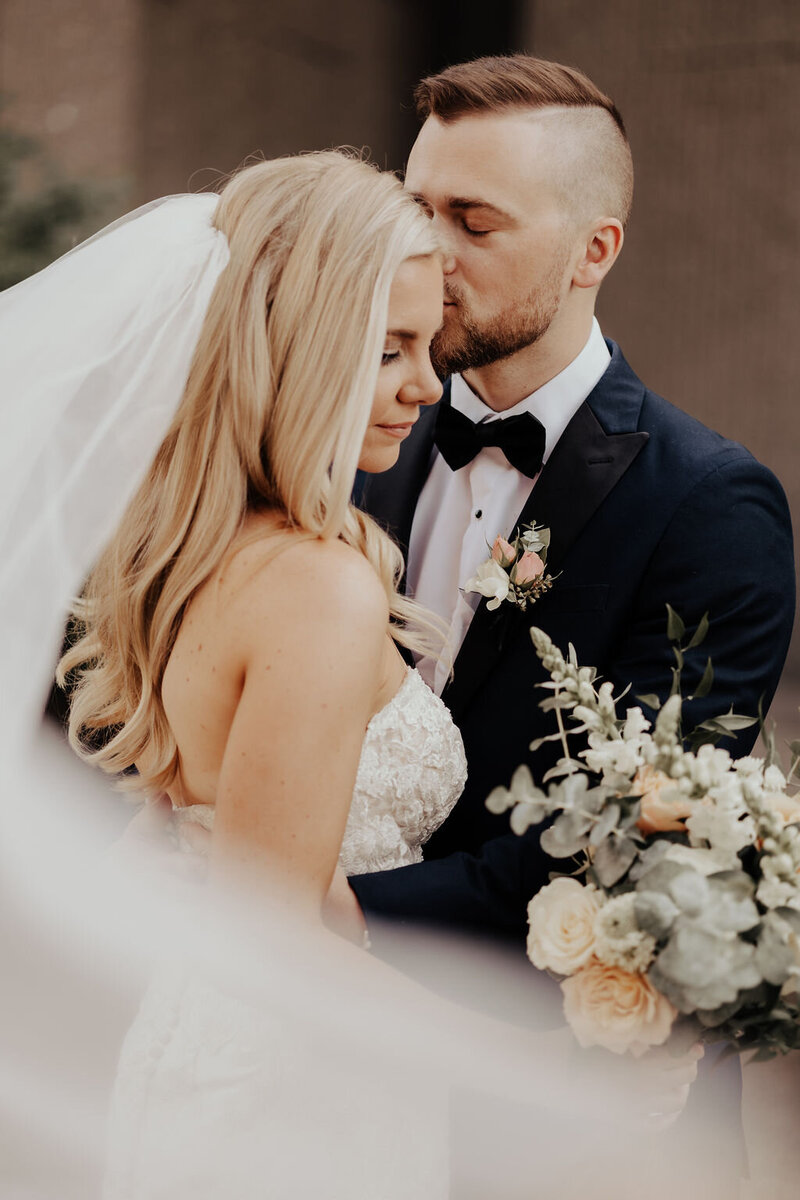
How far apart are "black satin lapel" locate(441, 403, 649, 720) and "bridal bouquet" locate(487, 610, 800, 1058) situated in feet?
2.40

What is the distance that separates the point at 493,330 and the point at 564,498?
0.37m

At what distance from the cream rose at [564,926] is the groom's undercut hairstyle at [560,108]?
56.4 inches

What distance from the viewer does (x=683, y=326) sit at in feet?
20.4

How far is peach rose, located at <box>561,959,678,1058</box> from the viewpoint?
4.14 ft

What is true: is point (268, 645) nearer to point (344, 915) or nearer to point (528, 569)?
point (344, 915)

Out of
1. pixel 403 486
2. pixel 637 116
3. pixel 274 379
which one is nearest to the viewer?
pixel 274 379

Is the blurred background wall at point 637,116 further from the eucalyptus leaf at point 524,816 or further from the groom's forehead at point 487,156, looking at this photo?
the eucalyptus leaf at point 524,816

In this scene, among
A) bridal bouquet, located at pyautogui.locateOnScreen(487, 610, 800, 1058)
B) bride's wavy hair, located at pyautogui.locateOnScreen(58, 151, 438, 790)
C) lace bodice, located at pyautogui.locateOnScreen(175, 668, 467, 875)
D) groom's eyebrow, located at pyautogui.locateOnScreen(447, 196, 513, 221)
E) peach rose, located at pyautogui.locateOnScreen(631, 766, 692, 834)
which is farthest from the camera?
groom's eyebrow, located at pyautogui.locateOnScreen(447, 196, 513, 221)

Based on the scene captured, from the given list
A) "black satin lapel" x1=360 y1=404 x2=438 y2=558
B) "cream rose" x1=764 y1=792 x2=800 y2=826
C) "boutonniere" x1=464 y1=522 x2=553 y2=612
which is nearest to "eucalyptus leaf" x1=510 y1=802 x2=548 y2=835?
"cream rose" x1=764 y1=792 x2=800 y2=826

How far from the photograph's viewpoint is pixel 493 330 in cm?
226

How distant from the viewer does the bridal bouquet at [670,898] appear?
122cm

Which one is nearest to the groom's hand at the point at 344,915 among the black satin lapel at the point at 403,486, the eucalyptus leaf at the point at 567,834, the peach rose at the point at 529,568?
the eucalyptus leaf at the point at 567,834

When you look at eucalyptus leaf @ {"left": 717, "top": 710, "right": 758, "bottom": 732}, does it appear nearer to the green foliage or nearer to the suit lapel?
the suit lapel

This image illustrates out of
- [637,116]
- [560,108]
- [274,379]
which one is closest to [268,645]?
[274,379]
